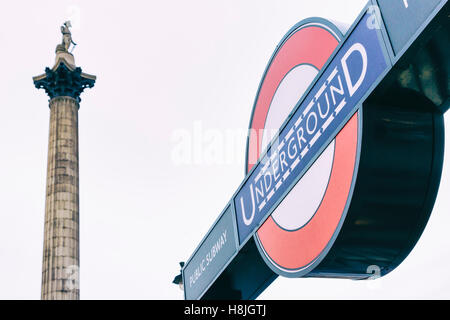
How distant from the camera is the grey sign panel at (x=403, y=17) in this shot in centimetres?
274

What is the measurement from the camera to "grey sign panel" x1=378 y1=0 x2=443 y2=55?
2.74m

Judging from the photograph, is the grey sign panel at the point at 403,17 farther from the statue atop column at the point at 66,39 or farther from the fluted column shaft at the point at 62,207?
the statue atop column at the point at 66,39

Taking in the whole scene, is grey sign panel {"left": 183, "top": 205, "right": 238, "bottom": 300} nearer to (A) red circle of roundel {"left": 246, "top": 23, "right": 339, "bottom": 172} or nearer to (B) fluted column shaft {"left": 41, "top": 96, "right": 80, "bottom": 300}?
(A) red circle of roundel {"left": 246, "top": 23, "right": 339, "bottom": 172}

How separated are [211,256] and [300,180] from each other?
5.38 ft

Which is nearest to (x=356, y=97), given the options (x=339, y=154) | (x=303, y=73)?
(x=339, y=154)

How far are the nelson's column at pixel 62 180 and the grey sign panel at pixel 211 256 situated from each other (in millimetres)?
16408

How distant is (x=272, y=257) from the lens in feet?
13.8

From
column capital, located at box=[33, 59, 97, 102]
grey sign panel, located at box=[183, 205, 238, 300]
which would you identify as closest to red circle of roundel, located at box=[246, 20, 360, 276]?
grey sign panel, located at box=[183, 205, 238, 300]

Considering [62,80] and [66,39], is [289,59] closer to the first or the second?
[62,80]

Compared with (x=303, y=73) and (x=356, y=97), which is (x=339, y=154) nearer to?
(x=356, y=97)

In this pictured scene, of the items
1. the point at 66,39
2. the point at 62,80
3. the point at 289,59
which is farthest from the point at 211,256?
the point at 66,39

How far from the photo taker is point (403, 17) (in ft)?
9.53

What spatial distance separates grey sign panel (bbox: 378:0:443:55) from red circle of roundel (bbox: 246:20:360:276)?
477mm
